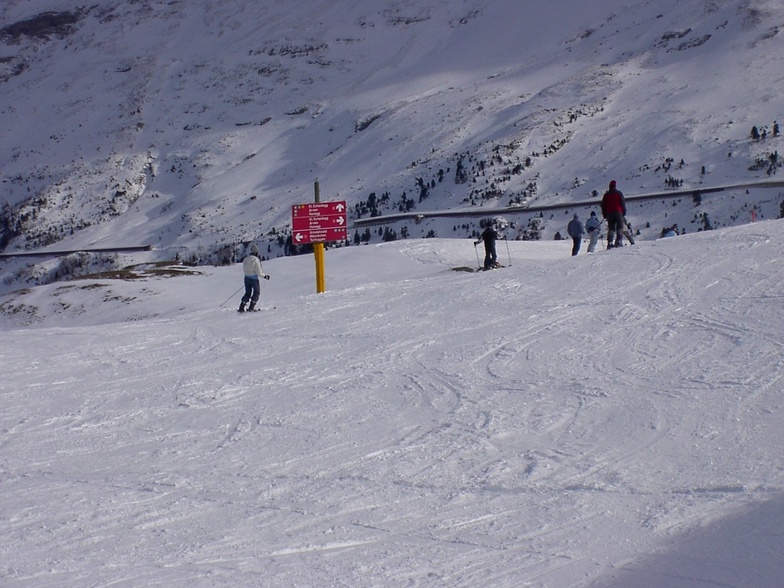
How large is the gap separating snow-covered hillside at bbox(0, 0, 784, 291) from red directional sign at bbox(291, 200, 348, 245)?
55.8 m

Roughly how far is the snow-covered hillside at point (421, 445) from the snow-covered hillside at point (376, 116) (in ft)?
212

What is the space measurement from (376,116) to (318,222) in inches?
4776

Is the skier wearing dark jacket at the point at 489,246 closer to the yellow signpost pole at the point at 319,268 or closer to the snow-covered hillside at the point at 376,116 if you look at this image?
the yellow signpost pole at the point at 319,268

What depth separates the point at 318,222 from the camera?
23188 millimetres

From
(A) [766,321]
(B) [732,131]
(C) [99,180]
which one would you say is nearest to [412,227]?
(B) [732,131]

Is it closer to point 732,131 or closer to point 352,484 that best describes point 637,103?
point 732,131

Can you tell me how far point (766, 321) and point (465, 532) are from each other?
7101mm

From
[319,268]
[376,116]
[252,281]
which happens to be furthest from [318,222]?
[376,116]

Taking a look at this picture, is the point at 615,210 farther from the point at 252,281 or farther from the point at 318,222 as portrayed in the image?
the point at 252,281

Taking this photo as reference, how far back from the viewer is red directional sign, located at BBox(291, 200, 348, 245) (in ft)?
75.6

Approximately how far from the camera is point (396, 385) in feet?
33.9

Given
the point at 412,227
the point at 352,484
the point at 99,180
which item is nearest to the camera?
the point at 352,484

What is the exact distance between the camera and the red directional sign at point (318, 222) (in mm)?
23031

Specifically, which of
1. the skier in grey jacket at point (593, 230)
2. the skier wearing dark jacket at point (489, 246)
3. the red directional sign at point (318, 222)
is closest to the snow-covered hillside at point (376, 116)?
the skier wearing dark jacket at point (489, 246)
